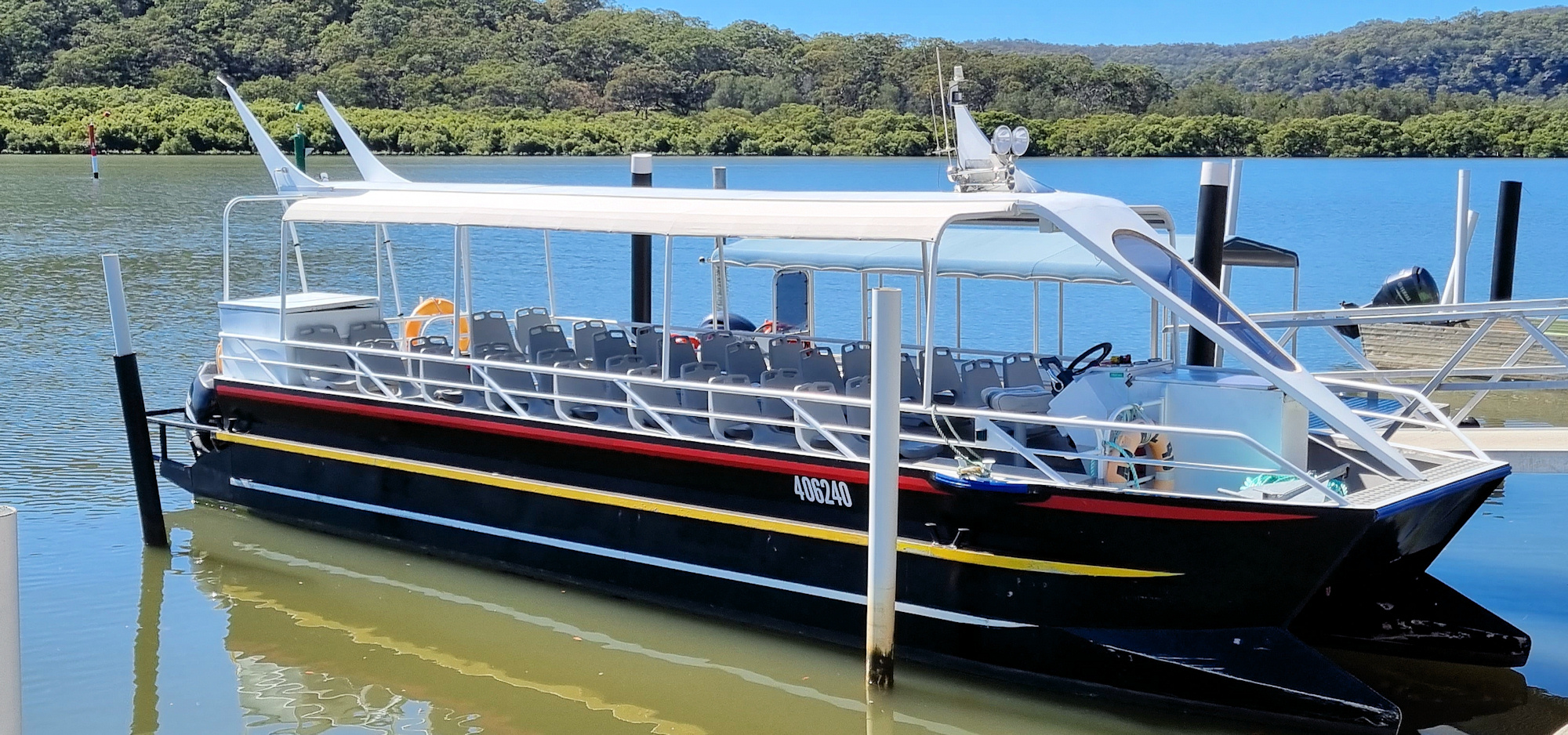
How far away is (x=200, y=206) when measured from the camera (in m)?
47.1

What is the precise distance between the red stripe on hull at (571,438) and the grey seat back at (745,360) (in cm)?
120

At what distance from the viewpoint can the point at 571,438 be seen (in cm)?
→ 992

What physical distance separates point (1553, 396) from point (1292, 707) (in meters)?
12.3

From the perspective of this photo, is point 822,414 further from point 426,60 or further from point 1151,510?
point 426,60

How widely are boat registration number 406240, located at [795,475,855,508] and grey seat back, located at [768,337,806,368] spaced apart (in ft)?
5.90

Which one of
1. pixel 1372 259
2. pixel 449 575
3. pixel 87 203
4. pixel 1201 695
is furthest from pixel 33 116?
pixel 1201 695

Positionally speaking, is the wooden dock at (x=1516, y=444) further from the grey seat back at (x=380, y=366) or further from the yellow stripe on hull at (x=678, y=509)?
the grey seat back at (x=380, y=366)

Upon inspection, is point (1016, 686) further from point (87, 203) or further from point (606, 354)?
point (87, 203)

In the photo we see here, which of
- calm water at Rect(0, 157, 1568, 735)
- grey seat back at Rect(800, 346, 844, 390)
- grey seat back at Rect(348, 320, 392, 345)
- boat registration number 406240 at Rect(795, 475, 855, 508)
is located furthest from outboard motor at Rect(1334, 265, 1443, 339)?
grey seat back at Rect(348, 320, 392, 345)

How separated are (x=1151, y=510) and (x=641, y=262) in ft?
26.8

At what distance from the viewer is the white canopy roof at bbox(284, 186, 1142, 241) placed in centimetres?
847

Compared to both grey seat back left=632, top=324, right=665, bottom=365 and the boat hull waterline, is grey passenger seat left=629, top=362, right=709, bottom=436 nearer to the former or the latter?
the boat hull waterline

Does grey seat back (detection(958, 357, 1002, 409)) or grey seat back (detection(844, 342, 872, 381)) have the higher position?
grey seat back (detection(844, 342, 872, 381))

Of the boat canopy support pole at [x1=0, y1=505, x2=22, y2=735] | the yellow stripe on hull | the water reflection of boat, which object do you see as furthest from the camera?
the water reflection of boat
